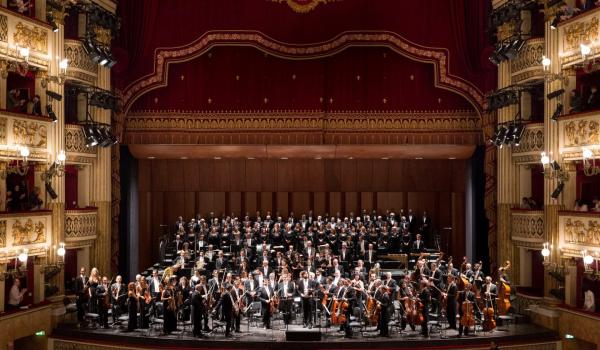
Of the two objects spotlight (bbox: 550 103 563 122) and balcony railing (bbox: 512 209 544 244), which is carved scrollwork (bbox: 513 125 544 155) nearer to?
spotlight (bbox: 550 103 563 122)

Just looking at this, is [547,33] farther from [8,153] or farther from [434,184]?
[8,153]

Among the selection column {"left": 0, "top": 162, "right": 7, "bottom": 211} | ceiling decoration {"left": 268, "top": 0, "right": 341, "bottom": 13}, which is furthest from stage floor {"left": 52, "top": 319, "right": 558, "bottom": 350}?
ceiling decoration {"left": 268, "top": 0, "right": 341, "bottom": 13}

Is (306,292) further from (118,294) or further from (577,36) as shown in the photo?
(577,36)

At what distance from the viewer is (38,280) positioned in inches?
475

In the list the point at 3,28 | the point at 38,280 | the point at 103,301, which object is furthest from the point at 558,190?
the point at 3,28

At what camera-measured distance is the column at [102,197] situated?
46.4 ft

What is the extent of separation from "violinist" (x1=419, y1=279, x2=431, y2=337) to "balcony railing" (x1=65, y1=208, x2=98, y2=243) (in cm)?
669

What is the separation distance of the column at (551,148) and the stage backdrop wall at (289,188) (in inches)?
186

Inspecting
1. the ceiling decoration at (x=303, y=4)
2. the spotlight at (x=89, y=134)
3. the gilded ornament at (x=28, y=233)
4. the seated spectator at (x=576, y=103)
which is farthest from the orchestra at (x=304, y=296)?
the ceiling decoration at (x=303, y=4)

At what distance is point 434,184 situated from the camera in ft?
55.6

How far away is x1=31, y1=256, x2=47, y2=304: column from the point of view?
472 inches

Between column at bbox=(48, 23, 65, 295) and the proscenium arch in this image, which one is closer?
column at bbox=(48, 23, 65, 295)

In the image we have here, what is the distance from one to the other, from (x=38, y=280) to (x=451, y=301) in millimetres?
7104

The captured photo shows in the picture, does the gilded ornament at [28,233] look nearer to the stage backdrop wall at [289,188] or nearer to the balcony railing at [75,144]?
the balcony railing at [75,144]
